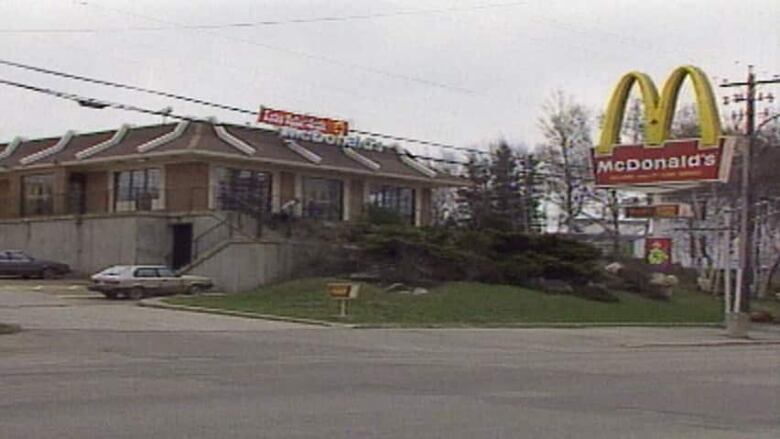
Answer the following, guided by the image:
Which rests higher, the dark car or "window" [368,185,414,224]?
"window" [368,185,414,224]

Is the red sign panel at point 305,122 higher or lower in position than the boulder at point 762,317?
higher

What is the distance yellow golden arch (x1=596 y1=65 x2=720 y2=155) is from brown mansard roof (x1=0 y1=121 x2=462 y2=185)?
18789 mm

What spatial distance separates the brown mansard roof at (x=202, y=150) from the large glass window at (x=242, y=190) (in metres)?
Answer: 1.30

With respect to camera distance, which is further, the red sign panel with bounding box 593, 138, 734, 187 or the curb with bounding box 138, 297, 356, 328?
the red sign panel with bounding box 593, 138, 734, 187

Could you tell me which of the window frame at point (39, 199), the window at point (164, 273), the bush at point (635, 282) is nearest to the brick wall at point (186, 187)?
the window frame at point (39, 199)

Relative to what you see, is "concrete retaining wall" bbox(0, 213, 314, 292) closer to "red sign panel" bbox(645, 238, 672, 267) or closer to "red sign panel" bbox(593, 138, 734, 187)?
"red sign panel" bbox(593, 138, 734, 187)

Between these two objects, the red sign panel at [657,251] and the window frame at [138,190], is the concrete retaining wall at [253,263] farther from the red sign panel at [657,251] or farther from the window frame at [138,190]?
the red sign panel at [657,251]

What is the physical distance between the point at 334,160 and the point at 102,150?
1179cm

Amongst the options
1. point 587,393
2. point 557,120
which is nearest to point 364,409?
point 587,393

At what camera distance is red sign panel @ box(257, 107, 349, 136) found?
64.6 metres

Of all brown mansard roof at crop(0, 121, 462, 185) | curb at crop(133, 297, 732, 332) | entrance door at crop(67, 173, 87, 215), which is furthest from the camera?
entrance door at crop(67, 173, 87, 215)

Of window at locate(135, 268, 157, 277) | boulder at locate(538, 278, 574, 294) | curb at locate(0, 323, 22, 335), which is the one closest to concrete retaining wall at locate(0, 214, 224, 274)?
window at locate(135, 268, 157, 277)

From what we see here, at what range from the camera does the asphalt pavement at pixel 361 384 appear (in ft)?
48.0

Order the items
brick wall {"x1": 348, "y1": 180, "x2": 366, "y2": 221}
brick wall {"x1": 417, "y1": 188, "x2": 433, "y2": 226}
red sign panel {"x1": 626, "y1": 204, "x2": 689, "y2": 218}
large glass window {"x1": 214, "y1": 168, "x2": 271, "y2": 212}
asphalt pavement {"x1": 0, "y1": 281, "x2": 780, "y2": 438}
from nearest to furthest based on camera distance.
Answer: asphalt pavement {"x1": 0, "y1": 281, "x2": 780, "y2": 438} → red sign panel {"x1": 626, "y1": 204, "x2": 689, "y2": 218} → large glass window {"x1": 214, "y1": 168, "x2": 271, "y2": 212} → brick wall {"x1": 348, "y1": 180, "x2": 366, "y2": 221} → brick wall {"x1": 417, "y1": 188, "x2": 433, "y2": 226}
